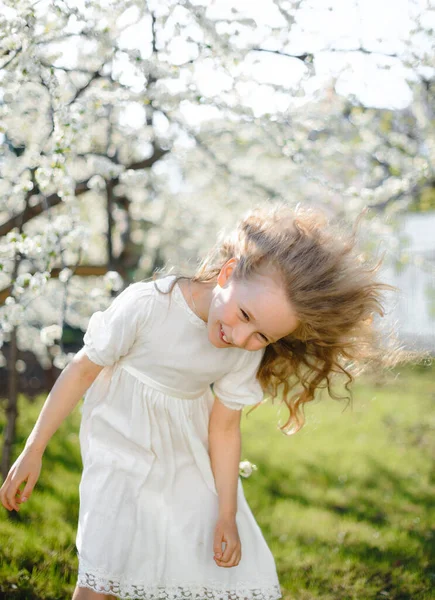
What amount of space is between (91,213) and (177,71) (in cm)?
341

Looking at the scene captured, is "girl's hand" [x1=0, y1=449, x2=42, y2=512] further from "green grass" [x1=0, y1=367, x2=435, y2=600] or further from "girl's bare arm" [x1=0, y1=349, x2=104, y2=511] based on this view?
"green grass" [x1=0, y1=367, x2=435, y2=600]

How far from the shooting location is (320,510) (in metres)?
3.74

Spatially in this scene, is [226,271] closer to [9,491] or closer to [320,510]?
[9,491]

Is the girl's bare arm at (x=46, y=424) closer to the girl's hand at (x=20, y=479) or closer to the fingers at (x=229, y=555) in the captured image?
the girl's hand at (x=20, y=479)

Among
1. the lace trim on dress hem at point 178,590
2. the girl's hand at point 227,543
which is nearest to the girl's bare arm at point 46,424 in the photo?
the lace trim on dress hem at point 178,590

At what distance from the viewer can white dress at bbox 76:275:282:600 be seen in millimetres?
1907

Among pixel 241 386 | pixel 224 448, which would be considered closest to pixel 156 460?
pixel 224 448

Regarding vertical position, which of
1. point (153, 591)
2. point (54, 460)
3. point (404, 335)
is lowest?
point (404, 335)

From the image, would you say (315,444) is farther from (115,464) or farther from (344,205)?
(115,464)

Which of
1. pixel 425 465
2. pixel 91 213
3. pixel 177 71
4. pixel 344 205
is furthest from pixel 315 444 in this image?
pixel 177 71

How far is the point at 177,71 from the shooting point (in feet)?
8.89

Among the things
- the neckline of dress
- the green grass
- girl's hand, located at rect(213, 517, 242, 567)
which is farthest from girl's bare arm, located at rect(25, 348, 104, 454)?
the green grass

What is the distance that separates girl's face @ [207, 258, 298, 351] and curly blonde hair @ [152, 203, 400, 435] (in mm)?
30

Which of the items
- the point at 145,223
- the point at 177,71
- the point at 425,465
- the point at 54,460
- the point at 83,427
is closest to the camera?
the point at 83,427
